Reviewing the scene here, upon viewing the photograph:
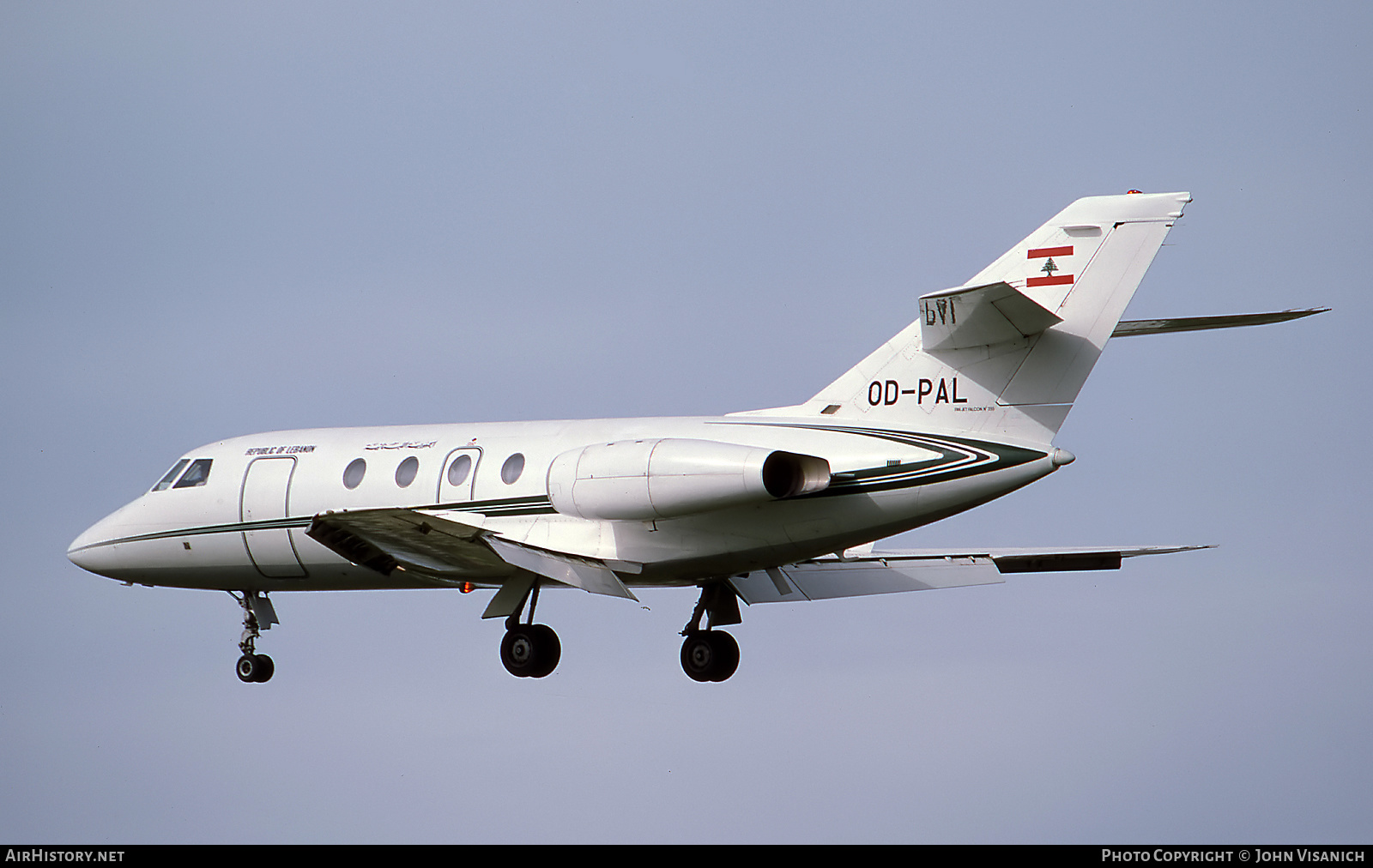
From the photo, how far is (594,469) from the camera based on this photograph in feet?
59.1

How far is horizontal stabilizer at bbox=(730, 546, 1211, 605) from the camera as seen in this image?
2070 centimetres

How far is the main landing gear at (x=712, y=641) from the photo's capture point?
2059 centimetres

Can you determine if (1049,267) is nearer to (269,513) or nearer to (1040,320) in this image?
(1040,320)

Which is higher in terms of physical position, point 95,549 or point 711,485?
point 95,549

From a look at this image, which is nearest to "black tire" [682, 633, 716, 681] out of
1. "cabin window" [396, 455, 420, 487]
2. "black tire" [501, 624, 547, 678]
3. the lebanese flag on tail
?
"black tire" [501, 624, 547, 678]

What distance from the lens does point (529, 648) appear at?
20.6 m

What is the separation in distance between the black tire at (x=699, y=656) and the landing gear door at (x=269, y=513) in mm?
5363

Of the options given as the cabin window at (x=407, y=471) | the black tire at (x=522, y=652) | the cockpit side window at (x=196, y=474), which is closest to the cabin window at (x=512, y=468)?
the cabin window at (x=407, y=471)

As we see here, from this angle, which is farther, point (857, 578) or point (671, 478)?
point (857, 578)

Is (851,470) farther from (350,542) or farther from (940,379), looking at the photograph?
(350,542)

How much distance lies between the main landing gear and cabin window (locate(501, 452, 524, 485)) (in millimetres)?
2787

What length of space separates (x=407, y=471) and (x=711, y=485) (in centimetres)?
530

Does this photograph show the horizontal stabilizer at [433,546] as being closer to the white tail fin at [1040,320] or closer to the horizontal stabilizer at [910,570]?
the horizontal stabilizer at [910,570]

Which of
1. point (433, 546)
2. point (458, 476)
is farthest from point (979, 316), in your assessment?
point (433, 546)
